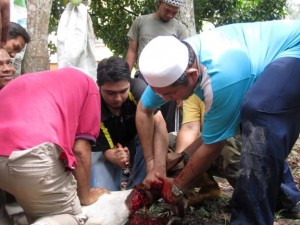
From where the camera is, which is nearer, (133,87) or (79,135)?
(79,135)

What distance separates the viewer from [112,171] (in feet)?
12.8

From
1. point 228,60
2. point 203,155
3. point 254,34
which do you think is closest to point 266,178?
point 203,155

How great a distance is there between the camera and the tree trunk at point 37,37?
4.11 metres

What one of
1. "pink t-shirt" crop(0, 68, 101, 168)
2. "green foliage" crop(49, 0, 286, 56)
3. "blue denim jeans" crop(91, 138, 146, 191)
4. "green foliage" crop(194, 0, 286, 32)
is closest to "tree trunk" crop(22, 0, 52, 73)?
"blue denim jeans" crop(91, 138, 146, 191)

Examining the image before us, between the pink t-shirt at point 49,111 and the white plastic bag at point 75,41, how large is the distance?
1.39 m

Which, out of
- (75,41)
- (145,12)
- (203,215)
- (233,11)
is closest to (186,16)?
(75,41)

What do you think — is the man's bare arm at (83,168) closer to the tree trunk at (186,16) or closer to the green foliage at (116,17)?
the tree trunk at (186,16)

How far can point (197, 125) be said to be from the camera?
376cm

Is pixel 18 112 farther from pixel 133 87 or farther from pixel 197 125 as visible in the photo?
pixel 197 125

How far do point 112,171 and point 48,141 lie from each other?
1369mm

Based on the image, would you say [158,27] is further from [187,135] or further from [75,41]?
[187,135]

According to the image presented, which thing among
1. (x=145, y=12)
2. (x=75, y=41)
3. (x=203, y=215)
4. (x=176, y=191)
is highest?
(x=145, y=12)

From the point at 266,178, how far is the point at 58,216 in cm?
125

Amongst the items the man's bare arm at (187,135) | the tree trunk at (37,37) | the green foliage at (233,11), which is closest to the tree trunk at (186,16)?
the tree trunk at (37,37)
